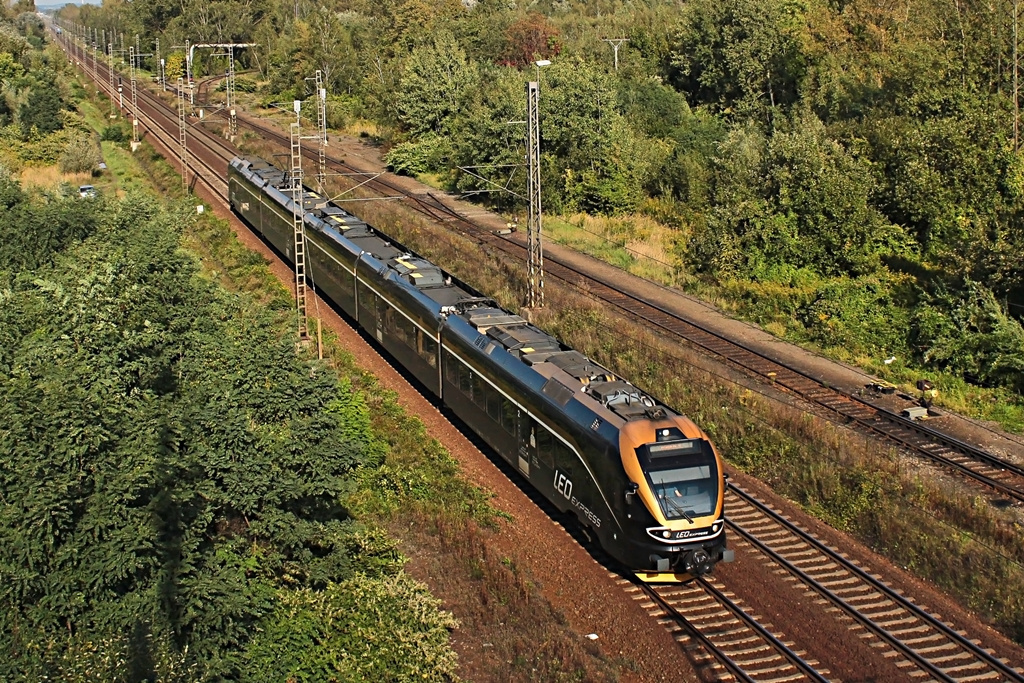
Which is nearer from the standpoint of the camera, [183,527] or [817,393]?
[183,527]

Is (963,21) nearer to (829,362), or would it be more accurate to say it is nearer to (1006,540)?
(829,362)

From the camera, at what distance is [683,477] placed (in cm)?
1566

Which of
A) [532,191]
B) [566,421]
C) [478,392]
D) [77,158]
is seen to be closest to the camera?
[566,421]

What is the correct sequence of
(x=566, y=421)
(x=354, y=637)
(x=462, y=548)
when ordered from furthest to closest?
(x=462, y=548), (x=566, y=421), (x=354, y=637)

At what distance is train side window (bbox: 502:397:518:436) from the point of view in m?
19.0

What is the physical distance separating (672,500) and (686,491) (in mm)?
312

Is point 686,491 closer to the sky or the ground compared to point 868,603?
closer to the sky

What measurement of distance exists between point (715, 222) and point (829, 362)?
1070cm

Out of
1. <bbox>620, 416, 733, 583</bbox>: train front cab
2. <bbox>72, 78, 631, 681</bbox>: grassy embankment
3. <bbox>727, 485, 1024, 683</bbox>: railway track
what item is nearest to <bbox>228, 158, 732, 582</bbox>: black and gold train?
<bbox>620, 416, 733, 583</bbox>: train front cab

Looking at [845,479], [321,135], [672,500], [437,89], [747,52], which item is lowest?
[845,479]

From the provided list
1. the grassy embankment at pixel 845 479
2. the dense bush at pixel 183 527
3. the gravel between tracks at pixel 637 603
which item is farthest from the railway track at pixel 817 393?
the dense bush at pixel 183 527

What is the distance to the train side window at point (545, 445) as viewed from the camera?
17.6 m

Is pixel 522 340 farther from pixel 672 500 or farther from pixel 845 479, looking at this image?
pixel 845 479

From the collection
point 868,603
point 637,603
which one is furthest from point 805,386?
point 637,603
